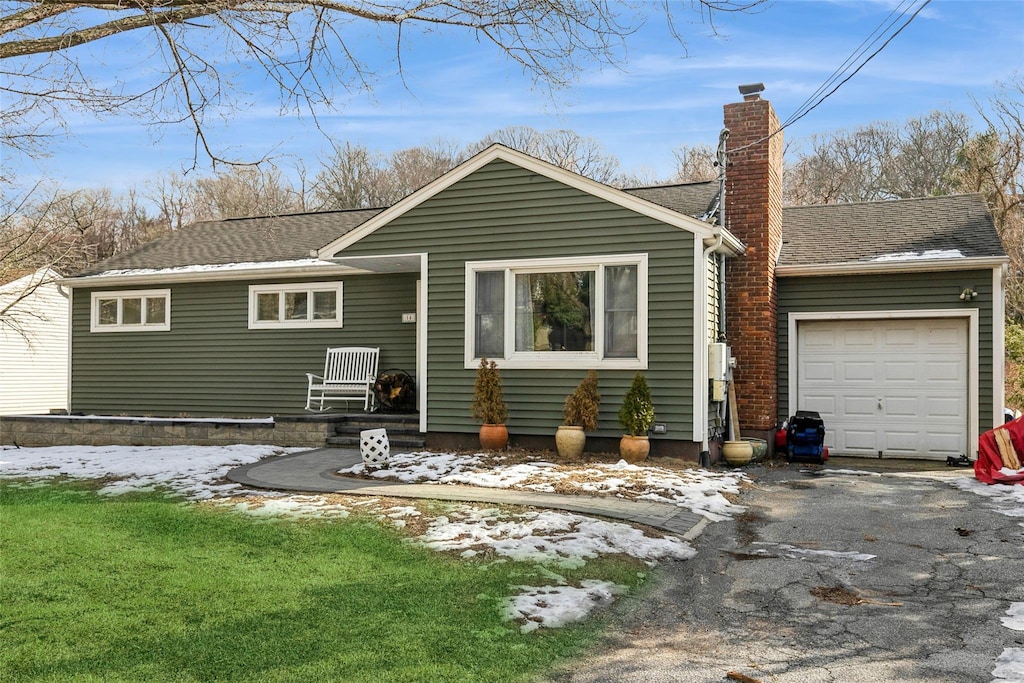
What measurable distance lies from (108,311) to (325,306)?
184 inches

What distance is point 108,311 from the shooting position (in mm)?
14781

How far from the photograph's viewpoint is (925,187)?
26.4m

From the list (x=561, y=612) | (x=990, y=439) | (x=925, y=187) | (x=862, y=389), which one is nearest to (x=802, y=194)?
(x=925, y=187)

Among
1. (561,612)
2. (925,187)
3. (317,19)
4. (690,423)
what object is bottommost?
(561,612)

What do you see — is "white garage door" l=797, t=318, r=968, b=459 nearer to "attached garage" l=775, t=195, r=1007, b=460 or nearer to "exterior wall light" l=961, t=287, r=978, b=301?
"attached garage" l=775, t=195, r=1007, b=460

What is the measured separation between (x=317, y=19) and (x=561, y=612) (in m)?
4.81

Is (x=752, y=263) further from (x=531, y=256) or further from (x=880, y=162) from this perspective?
(x=880, y=162)

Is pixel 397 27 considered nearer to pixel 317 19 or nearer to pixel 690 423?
pixel 317 19

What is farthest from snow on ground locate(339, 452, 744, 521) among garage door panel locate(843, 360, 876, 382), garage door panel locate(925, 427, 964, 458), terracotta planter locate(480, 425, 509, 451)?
garage door panel locate(925, 427, 964, 458)

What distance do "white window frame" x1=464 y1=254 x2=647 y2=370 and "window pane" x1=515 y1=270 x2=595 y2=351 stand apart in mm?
71

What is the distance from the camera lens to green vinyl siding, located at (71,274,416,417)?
12.8 m

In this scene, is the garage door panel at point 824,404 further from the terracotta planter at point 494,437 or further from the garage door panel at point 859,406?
the terracotta planter at point 494,437

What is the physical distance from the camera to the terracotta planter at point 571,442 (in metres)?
9.54

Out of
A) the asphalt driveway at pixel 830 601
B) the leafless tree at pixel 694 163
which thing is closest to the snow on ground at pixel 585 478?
the asphalt driveway at pixel 830 601
